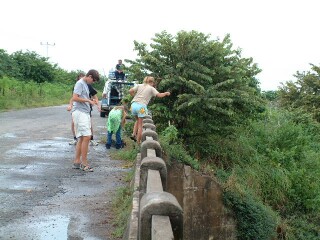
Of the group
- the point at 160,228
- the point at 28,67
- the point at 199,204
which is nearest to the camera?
the point at 160,228

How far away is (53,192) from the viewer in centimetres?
688

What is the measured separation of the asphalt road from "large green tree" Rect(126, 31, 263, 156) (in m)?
2.38

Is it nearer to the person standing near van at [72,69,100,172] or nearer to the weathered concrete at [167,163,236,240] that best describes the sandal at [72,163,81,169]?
the person standing near van at [72,69,100,172]

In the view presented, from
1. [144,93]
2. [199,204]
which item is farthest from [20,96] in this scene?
[199,204]

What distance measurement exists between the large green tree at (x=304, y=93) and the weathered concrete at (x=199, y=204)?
54.3 feet

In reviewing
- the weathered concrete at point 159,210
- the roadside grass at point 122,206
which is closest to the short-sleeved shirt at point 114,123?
the roadside grass at point 122,206

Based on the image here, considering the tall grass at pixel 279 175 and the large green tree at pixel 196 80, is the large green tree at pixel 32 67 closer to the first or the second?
the tall grass at pixel 279 175

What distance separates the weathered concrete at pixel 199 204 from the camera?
399 inches

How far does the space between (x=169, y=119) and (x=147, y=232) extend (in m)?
10.1

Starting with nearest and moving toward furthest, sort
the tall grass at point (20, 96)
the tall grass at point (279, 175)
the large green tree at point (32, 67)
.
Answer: the tall grass at point (279, 175) → the tall grass at point (20, 96) → the large green tree at point (32, 67)

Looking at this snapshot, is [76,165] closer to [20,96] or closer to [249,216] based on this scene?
[249,216]

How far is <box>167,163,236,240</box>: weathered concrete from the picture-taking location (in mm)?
10133

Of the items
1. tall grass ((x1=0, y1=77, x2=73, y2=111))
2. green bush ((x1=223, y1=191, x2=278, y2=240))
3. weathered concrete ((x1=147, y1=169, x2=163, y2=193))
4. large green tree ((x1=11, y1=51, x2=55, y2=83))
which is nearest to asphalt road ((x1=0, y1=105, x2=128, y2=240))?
weathered concrete ((x1=147, y1=169, x2=163, y2=193))

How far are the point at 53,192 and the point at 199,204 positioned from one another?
4728mm
